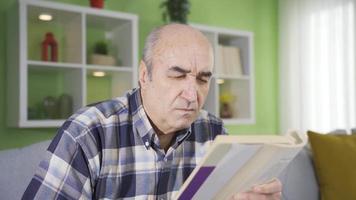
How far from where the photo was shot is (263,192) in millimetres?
805

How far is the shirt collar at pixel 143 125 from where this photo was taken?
98cm

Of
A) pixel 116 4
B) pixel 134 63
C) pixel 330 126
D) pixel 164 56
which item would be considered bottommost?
pixel 330 126

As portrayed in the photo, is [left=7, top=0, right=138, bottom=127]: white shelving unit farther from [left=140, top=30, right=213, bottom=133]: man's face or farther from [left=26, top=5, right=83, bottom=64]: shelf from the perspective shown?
[left=140, top=30, right=213, bottom=133]: man's face

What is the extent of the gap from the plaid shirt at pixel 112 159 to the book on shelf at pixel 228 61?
5.54 ft

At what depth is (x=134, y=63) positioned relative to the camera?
228cm

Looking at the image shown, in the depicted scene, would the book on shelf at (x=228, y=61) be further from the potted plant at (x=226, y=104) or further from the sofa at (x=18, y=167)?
the sofa at (x=18, y=167)

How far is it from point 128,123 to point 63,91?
Answer: 1.42 metres

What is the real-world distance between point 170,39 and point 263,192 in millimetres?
423

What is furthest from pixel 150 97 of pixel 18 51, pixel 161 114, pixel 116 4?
pixel 116 4

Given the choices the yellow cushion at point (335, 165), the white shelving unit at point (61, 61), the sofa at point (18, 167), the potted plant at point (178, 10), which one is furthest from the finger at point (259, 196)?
the potted plant at point (178, 10)

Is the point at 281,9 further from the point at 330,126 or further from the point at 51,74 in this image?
the point at 51,74

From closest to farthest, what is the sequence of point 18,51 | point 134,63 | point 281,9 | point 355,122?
point 18,51 → point 134,63 → point 355,122 → point 281,9

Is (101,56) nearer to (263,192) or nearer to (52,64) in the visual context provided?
(52,64)

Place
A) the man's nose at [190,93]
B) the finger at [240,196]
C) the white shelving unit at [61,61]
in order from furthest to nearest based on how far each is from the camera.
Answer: the white shelving unit at [61,61]
the man's nose at [190,93]
the finger at [240,196]
